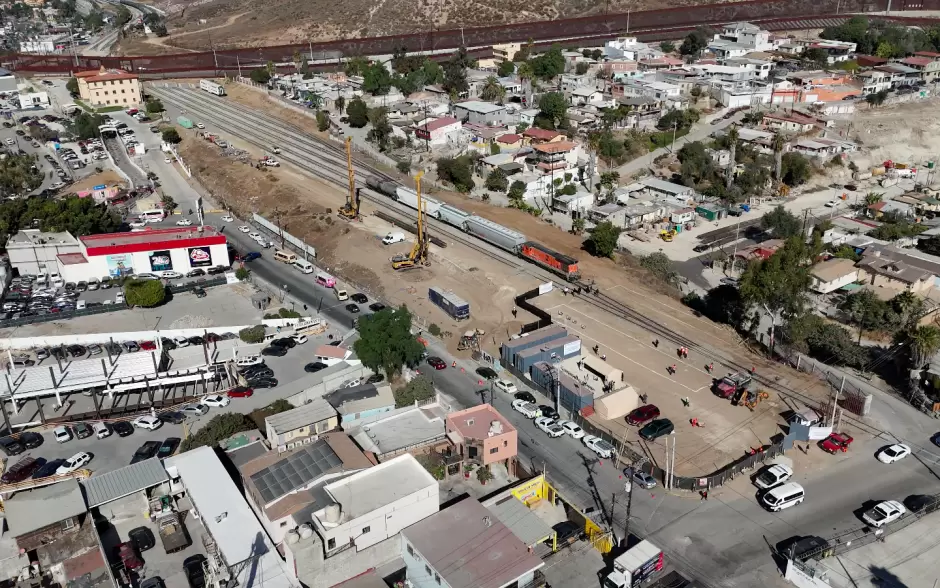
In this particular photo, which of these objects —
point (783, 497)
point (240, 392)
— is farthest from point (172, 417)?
point (783, 497)

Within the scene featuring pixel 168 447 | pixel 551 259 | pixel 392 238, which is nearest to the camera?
pixel 168 447

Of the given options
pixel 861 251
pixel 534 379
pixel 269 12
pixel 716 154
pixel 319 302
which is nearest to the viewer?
pixel 534 379

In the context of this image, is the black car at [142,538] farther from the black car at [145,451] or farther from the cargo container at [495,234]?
the cargo container at [495,234]

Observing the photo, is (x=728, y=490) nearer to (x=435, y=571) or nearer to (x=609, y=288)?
(x=435, y=571)

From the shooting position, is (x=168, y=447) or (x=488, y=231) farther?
(x=488, y=231)

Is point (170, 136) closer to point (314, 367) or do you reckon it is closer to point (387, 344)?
point (314, 367)

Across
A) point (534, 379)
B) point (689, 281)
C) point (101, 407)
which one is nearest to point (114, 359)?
point (101, 407)

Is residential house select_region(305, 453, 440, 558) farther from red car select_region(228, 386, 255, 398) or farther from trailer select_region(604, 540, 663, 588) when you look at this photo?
red car select_region(228, 386, 255, 398)
